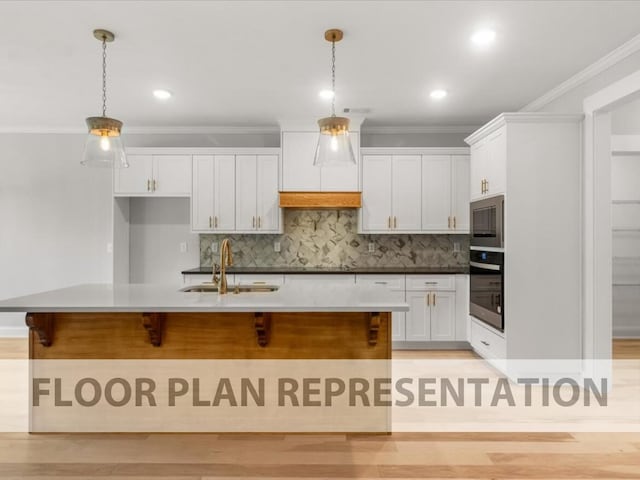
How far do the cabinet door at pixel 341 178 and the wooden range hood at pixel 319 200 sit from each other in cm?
7

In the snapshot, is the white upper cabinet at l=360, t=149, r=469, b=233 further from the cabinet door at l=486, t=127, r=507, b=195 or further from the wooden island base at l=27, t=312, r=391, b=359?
the wooden island base at l=27, t=312, r=391, b=359

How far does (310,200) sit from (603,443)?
3.28 metres

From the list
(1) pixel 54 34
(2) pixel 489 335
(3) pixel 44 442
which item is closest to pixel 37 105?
(1) pixel 54 34

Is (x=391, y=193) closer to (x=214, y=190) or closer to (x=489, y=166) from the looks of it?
(x=489, y=166)

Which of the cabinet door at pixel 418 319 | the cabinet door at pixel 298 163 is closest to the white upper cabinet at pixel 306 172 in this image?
the cabinet door at pixel 298 163

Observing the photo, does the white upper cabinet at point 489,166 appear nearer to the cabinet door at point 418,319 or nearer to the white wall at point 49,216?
the cabinet door at point 418,319

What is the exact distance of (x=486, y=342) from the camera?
13.4ft

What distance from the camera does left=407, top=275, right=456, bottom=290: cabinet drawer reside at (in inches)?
183

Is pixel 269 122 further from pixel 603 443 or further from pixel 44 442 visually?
pixel 603 443

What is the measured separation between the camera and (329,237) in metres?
5.25

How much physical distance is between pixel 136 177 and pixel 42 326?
2.64m

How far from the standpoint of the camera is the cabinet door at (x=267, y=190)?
16.0 ft

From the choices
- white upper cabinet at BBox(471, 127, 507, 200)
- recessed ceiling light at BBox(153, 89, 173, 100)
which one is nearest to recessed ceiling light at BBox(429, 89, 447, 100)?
white upper cabinet at BBox(471, 127, 507, 200)

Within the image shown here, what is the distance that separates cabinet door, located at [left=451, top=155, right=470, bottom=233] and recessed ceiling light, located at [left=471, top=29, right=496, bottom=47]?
6.41 feet
